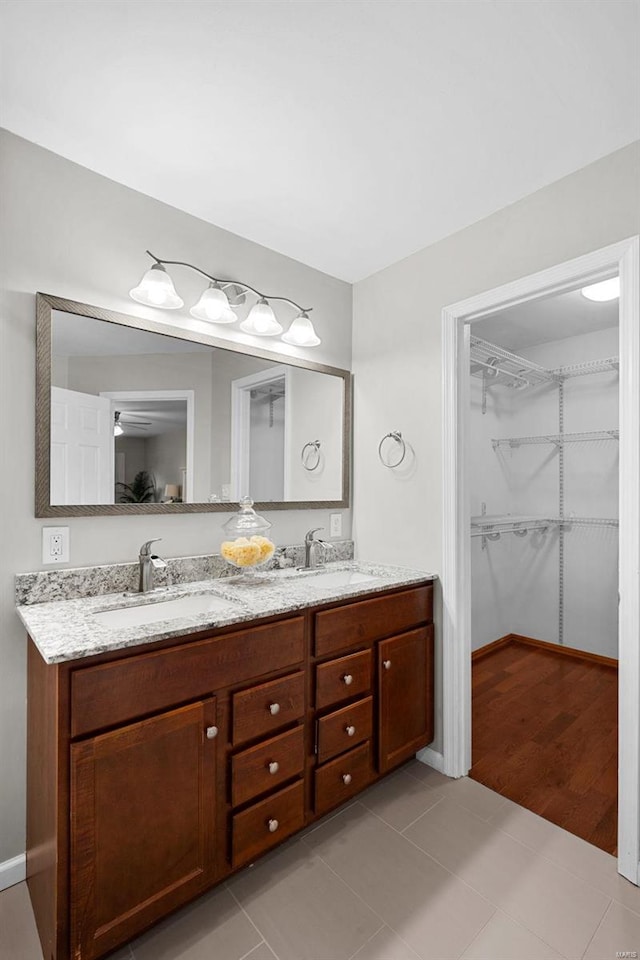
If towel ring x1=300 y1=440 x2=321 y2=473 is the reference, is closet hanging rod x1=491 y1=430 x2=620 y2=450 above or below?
above

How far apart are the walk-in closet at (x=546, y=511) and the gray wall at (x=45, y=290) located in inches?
75.1

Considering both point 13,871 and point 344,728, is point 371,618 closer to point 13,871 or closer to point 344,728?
point 344,728

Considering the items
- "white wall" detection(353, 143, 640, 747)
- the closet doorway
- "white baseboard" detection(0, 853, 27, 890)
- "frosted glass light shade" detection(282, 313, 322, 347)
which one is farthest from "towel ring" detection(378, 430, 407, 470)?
"white baseboard" detection(0, 853, 27, 890)

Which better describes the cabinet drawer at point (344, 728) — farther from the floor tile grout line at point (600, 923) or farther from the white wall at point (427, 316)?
the floor tile grout line at point (600, 923)

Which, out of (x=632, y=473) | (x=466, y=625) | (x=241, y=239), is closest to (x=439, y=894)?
(x=466, y=625)

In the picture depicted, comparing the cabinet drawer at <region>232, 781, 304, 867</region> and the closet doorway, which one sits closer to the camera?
the cabinet drawer at <region>232, 781, 304, 867</region>

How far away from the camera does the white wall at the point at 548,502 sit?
3490 mm

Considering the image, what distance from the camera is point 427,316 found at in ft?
7.57

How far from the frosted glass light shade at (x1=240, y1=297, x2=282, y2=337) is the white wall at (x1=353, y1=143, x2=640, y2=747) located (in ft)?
2.04

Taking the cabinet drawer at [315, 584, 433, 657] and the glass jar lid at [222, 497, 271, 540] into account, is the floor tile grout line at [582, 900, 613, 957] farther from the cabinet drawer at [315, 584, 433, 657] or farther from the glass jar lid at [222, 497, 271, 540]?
the glass jar lid at [222, 497, 271, 540]

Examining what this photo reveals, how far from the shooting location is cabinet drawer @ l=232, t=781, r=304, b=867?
149 centimetres

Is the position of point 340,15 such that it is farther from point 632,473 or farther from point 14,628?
point 14,628

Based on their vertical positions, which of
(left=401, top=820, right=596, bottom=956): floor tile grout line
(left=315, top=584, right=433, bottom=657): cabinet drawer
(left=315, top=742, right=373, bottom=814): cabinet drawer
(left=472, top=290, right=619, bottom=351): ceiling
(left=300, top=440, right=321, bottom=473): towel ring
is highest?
(left=472, top=290, right=619, bottom=351): ceiling

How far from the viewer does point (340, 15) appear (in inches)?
47.6
